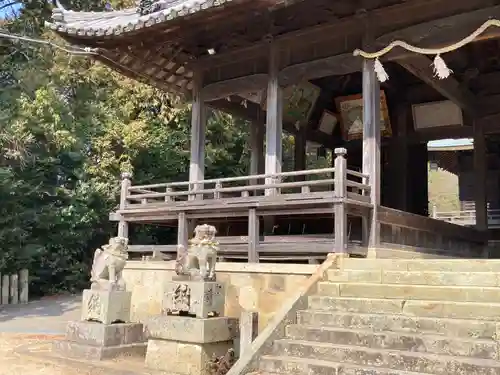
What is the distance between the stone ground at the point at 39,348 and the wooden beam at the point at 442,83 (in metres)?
7.42

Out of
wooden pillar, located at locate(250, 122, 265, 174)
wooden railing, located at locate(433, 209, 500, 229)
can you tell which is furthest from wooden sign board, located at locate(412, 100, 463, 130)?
wooden railing, located at locate(433, 209, 500, 229)

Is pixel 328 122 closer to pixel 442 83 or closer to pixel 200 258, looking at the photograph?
pixel 442 83

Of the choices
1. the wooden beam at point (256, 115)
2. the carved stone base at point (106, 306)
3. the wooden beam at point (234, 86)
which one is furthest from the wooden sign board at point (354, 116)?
the carved stone base at point (106, 306)

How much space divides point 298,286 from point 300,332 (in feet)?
5.47

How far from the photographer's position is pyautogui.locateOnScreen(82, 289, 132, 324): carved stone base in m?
7.98

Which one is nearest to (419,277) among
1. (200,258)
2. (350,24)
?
(200,258)

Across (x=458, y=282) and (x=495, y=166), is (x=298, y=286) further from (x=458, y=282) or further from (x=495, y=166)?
(x=495, y=166)

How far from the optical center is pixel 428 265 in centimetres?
766

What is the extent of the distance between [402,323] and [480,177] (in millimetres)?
8396

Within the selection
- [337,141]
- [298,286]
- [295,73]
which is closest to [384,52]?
[295,73]

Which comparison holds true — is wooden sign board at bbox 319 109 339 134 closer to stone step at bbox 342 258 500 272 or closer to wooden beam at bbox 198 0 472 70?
wooden beam at bbox 198 0 472 70

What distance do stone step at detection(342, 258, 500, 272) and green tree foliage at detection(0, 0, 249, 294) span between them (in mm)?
10767

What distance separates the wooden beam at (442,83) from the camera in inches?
421

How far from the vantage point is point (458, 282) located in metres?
7.01
